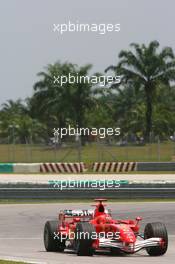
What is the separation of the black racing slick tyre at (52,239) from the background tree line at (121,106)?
3387 mm

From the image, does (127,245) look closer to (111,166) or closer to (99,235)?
(99,235)

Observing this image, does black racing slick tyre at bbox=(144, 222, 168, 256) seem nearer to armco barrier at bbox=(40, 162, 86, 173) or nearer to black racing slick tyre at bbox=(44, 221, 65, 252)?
black racing slick tyre at bbox=(44, 221, 65, 252)

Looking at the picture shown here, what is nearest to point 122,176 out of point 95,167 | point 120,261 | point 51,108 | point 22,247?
point 95,167

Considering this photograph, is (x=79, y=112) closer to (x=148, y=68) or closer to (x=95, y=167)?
(x=95, y=167)

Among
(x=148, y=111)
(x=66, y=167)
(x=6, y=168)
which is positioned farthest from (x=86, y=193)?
(x=148, y=111)

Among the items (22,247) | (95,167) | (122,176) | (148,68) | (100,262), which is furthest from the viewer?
(148,68)

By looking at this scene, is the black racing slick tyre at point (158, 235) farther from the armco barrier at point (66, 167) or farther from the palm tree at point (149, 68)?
the palm tree at point (149, 68)

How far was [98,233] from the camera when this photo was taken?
44.1 feet

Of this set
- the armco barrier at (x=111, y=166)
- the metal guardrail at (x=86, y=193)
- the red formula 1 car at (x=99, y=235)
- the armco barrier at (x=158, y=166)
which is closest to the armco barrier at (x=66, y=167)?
the armco barrier at (x=111, y=166)

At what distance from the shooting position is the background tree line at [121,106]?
2395cm

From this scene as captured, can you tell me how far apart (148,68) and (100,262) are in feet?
145

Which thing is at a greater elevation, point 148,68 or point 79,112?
point 148,68

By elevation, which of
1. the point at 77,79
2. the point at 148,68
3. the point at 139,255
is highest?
the point at 148,68

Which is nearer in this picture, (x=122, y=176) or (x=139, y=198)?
(x=139, y=198)
